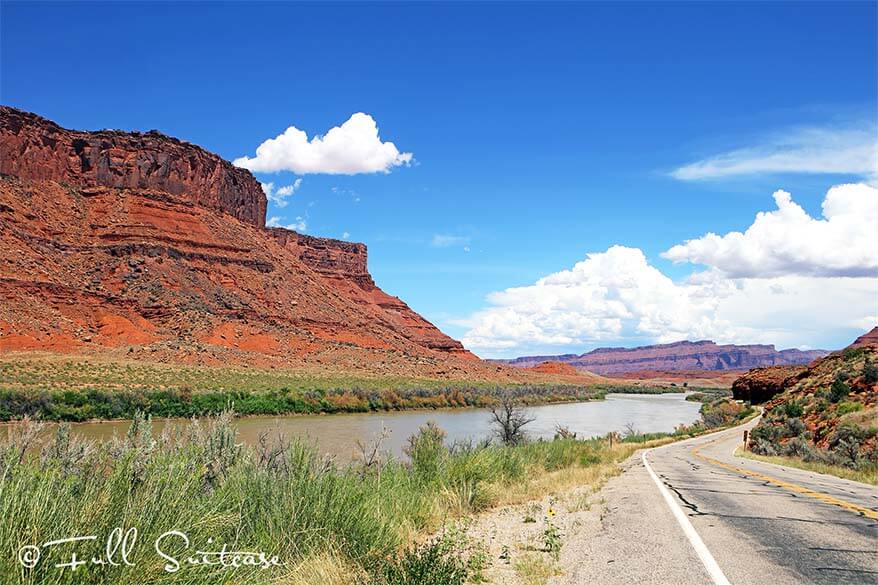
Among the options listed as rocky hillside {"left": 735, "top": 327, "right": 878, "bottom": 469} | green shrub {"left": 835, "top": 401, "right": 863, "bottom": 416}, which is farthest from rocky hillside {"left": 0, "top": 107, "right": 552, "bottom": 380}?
green shrub {"left": 835, "top": 401, "right": 863, "bottom": 416}

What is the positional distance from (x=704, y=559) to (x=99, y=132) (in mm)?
92160

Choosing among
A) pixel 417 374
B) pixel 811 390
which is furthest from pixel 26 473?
pixel 417 374

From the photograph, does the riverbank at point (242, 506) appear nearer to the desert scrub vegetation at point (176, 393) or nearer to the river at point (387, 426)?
the river at point (387, 426)

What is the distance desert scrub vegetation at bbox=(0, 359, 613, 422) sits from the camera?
32.8m

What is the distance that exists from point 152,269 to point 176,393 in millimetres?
Answer: 37599

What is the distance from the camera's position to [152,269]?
7225cm

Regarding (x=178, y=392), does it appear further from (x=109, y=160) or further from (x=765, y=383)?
(x=109, y=160)

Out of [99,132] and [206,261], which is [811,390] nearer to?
[206,261]

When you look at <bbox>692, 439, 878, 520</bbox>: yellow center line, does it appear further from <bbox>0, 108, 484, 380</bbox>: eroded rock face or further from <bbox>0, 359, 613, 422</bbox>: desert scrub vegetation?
<bbox>0, 108, 484, 380</bbox>: eroded rock face

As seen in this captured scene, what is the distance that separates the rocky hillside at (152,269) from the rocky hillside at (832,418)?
48385mm

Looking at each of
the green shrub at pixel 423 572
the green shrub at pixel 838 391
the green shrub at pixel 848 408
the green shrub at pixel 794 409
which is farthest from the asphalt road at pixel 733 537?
the green shrub at pixel 794 409

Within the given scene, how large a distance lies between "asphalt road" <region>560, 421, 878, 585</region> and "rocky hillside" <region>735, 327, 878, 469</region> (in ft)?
32.4

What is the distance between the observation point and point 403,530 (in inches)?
296

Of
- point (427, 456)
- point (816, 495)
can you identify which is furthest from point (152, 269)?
point (816, 495)
